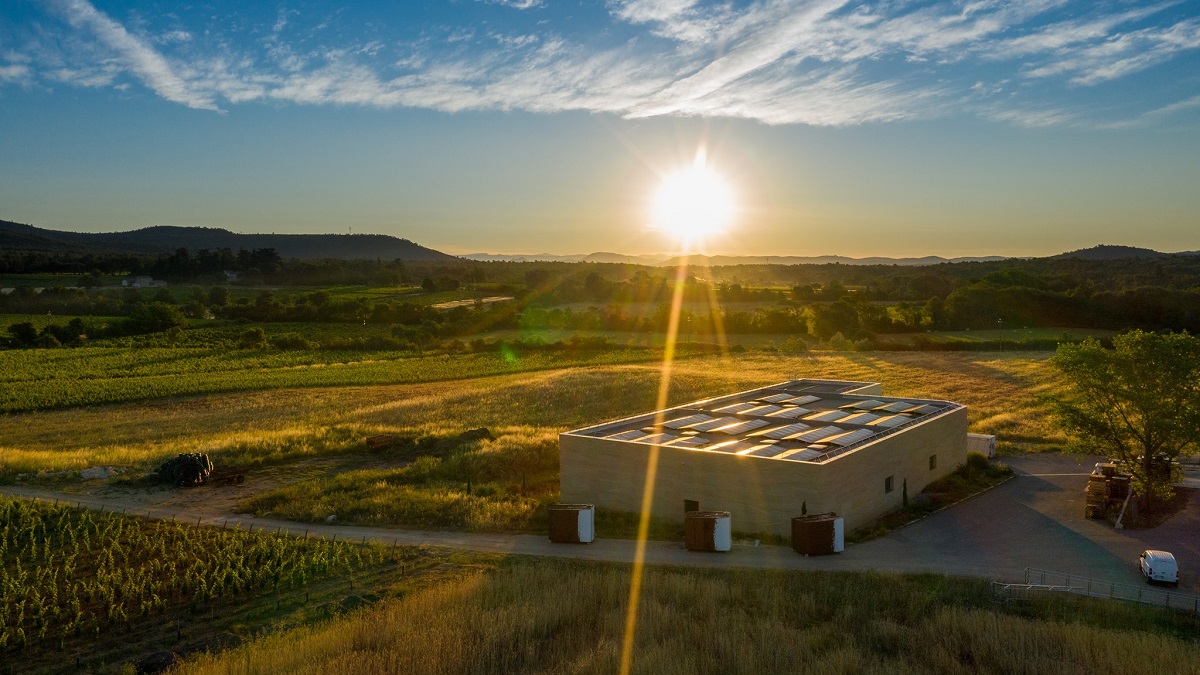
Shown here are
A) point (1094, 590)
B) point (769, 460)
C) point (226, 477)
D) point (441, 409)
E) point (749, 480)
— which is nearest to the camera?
point (1094, 590)

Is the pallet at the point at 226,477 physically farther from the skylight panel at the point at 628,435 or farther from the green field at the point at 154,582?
the skylight panel at the point at 628,435

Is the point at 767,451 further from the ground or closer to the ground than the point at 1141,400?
closer to the ground

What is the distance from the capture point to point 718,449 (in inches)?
1076

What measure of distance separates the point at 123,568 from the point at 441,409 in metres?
31.6

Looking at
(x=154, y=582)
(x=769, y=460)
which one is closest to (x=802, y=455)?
(x=769, y=460)

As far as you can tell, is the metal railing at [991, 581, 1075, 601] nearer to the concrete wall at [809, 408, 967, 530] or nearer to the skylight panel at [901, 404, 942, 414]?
the concrete wall at [809, 408, 967, 530]

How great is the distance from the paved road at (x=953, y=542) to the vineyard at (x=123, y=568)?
1.84 metres

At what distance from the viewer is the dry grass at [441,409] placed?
39250mm

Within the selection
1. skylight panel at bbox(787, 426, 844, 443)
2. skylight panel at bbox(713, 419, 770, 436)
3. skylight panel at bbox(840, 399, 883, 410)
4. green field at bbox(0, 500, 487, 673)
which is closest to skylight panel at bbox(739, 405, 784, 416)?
skylight panel at bbox(713, 419, 770, 436)

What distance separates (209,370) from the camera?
2864 inches

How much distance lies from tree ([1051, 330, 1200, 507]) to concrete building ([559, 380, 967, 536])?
5.00 meters

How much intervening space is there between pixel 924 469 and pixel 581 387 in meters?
32.7

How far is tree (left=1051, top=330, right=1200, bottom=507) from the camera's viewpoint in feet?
91.7

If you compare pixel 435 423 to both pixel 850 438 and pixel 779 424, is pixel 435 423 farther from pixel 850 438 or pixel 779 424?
pixel 850 438
